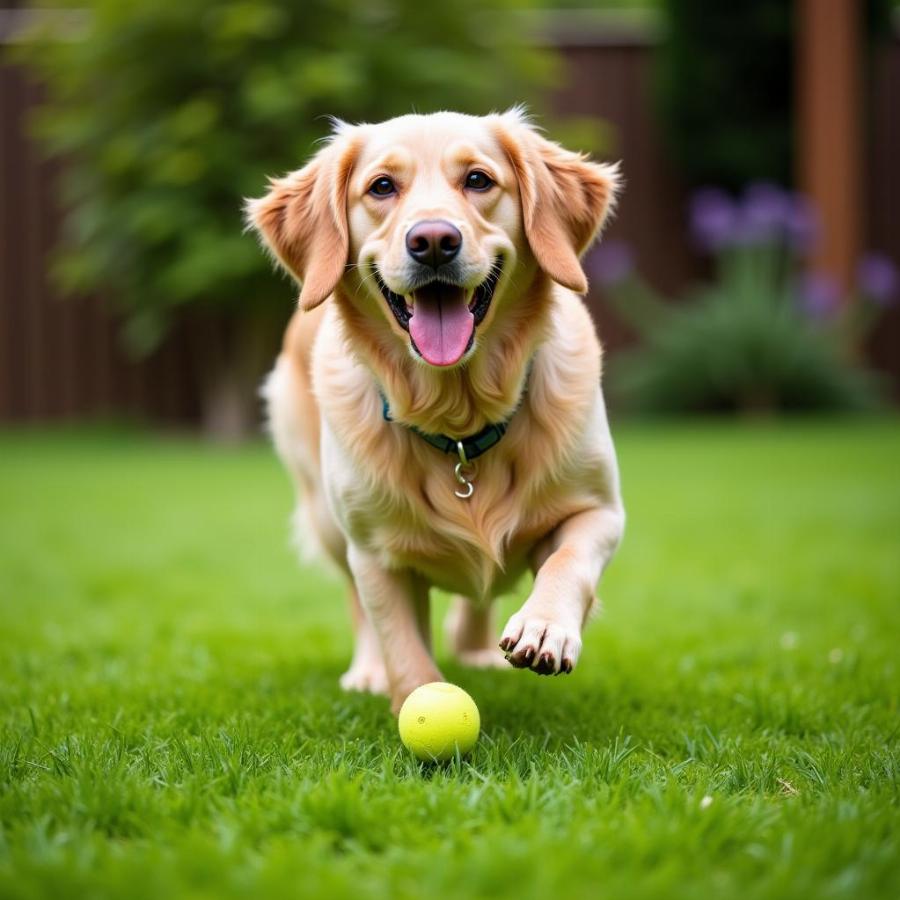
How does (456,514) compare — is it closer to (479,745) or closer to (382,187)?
(479,745)

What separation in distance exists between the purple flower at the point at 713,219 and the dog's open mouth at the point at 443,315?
8.87m

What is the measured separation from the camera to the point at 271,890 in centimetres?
160

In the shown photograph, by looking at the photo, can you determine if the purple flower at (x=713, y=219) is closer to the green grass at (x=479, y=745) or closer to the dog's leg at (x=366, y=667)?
the green grass at (x=479, y=745)

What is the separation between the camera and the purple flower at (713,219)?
1111 cm

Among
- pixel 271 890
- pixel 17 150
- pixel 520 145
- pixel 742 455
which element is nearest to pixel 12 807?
pixel 271 890

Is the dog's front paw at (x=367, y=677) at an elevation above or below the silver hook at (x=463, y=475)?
below

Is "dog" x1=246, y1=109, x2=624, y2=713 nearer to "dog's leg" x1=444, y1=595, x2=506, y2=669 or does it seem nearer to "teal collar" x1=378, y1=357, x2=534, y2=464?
"teal collar" x1=378, y1=357, x2=534, y2=464

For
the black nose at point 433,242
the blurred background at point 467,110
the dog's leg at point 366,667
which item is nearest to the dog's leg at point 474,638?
the dog's leg at point 366,667

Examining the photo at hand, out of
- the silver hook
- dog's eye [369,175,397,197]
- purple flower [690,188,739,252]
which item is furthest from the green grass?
purple flower [690,188,739,252]

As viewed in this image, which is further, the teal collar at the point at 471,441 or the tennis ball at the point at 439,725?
the teal collar at the point at 471,441

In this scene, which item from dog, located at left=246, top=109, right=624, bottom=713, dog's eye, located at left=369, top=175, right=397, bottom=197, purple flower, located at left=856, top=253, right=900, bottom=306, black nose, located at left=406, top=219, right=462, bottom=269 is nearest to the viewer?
black nose, located at left=406, top=219, right=462, bottom=269

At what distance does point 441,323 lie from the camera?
2672mm

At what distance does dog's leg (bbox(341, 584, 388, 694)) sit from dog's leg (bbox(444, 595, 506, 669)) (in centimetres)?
31

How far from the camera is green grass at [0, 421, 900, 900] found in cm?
170
